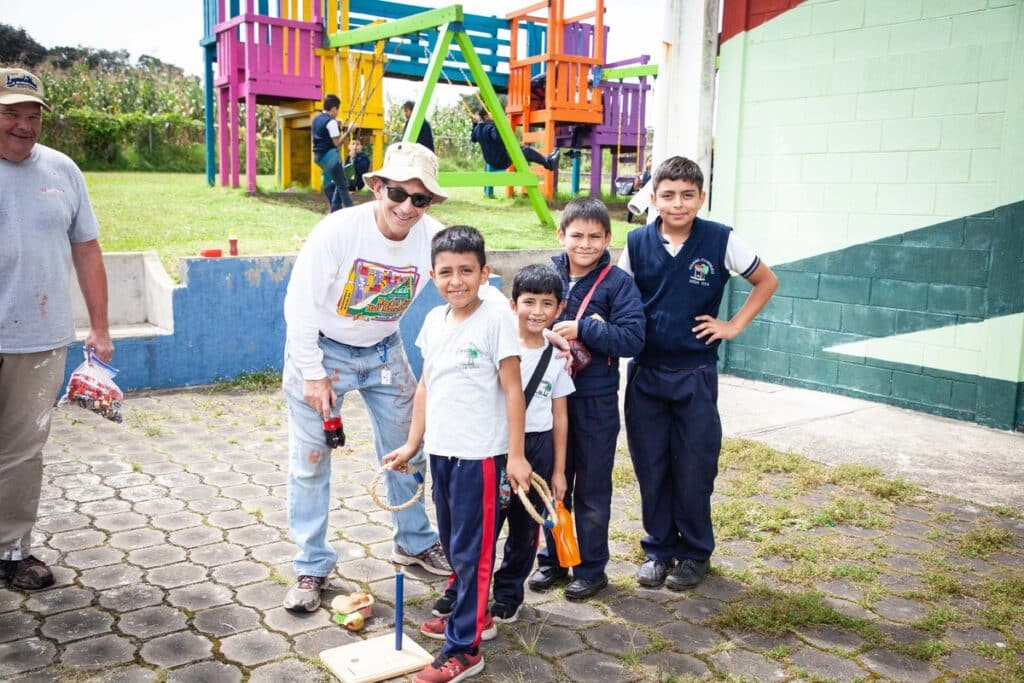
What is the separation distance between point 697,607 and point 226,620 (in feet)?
6.37

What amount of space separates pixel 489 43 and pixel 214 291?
10.6 metres

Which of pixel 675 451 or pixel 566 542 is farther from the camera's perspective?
pixel 675 451

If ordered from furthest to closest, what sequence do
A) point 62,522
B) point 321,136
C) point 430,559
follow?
point 321,136 < point 62,522 < point 430,559

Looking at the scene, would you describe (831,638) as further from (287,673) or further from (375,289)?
(375,289)

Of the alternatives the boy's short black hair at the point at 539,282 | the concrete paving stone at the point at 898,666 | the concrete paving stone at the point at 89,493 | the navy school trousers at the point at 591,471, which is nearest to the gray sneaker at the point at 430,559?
the navy school trousers at the point at 591,471

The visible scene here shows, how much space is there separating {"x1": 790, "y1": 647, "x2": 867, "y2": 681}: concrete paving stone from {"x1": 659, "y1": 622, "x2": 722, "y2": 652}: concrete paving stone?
30 cm

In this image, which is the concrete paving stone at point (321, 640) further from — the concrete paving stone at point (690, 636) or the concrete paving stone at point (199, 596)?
the concrete paving stone at point (690, 636)

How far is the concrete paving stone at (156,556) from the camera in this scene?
4082 mm

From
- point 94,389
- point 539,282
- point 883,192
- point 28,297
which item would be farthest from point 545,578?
point 883,192

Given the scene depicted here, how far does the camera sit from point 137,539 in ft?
14.3

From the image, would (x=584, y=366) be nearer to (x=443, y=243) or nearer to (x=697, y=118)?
(x=443, y=243)

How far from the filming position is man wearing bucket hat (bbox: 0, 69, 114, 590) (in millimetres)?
3611

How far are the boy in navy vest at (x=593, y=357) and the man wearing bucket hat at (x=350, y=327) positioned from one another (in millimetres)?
625

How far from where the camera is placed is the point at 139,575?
394 centimetres
